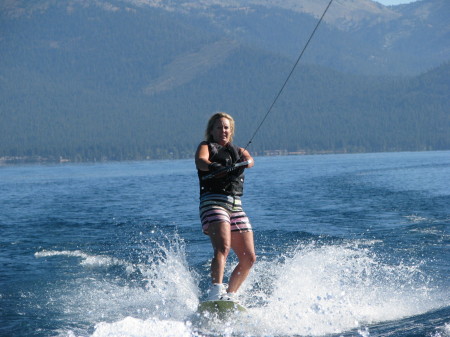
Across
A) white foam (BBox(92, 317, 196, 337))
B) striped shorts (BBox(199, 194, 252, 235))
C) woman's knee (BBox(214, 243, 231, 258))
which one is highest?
striped shorts (BBox(199, 194, 252, 235))

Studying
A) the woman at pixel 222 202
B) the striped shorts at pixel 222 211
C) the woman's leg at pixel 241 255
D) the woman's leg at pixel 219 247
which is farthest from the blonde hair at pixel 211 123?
the woman's leg at pixel 241 255

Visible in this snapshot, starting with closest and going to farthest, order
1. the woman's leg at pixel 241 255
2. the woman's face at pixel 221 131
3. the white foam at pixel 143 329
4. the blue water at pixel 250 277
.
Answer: the white foam at pixel 143 329
the blue water at pixel 250 277
the woman's face at pixel 221 131
the woman's leg at pixel 241 255

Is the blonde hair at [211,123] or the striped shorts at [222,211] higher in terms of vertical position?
the blonde hair at [211,123]

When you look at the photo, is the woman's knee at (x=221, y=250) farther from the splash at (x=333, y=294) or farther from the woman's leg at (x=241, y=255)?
the splash at (x=333, y=294)

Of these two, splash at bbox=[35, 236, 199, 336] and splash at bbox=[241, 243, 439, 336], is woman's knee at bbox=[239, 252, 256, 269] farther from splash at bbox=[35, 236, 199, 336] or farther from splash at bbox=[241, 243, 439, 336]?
splash at bbox=[35, 236, 199, 336]

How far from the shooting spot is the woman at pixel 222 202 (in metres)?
6.82

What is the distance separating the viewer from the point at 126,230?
1573 cm

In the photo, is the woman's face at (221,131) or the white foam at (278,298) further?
the woman's face at (221,131)

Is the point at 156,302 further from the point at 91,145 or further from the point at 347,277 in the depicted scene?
the point at 91,145

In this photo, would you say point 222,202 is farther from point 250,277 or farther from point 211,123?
point 250,277

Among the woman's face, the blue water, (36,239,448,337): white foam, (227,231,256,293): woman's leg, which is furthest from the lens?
(227,231,256,293): woman's leg

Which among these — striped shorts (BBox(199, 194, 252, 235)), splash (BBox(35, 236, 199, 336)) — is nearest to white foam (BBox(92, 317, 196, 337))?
splash (BBox(35, 236, 199, 336))

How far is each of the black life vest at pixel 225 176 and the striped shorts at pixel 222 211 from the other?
62 mm

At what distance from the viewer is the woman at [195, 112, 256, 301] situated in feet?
22.4
